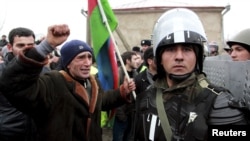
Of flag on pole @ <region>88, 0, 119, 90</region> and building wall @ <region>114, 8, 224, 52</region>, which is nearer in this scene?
flag on pole @ <region>88, 0, 119, 90</region>

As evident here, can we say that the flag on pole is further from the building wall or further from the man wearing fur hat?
the building wall

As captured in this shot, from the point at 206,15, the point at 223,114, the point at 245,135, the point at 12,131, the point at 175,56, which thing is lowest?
the point at 12,131

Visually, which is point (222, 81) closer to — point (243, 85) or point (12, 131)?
point (243, 85)

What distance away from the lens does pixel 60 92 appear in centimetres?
312

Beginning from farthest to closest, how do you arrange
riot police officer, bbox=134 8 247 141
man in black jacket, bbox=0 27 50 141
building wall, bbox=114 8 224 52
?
building wall, bbox=114 8 224 52
man in black jacket, bbox=0 27 50 141
riot police officer, bbox=134 8 247 141

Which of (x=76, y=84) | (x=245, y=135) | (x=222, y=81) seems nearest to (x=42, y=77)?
(x=76, y=84)

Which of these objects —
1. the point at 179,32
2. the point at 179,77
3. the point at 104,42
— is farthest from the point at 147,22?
the point at 179,77

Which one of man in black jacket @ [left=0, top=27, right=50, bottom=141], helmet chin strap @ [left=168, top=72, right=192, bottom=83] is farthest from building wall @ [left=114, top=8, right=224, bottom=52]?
helmet chin strap @ [left=168, top=72, right=192, bottom=83]

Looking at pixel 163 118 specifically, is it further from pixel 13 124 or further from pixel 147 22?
pixel 147 22

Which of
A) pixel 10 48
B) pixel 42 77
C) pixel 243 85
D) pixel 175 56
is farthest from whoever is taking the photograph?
pixel 10 48

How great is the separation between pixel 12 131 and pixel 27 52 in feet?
4.82

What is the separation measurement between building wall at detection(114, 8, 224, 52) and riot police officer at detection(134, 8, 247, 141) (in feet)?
51.5

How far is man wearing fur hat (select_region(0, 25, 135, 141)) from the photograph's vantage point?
2391 mm

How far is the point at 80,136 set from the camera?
3.17 m
